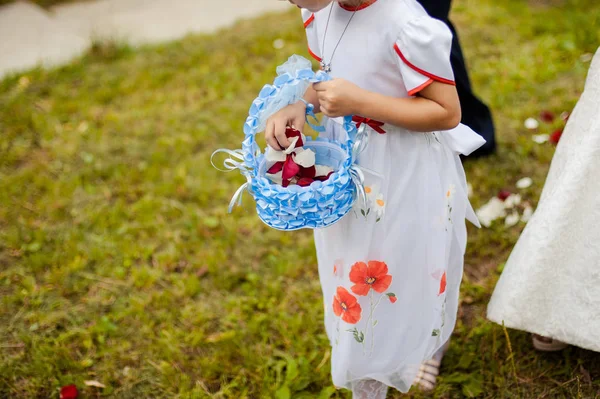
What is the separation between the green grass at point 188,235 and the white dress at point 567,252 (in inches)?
9.3

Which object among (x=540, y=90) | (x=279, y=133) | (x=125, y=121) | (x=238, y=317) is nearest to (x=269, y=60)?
(x=125, y=121)

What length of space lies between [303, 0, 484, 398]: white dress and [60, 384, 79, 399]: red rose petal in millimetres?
1060

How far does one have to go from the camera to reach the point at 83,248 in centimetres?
284

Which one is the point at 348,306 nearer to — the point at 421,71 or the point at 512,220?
the point at 421,71

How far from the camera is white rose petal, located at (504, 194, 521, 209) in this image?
2.68 meters

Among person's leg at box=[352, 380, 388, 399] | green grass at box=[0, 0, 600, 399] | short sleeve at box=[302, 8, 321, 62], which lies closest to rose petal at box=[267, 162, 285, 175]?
short sleeve at box=[302, 8, 321, 62]

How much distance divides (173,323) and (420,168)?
140 centimetres

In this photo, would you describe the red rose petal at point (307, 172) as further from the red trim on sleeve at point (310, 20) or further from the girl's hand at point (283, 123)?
the red trim on sleeve at point (310, 20)

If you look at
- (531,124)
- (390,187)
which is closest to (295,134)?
(390,187)

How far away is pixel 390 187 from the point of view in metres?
1.50

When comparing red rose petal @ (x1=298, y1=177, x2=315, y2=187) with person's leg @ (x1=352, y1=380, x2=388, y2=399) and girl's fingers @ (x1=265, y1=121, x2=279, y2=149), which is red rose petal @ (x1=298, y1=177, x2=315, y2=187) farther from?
person's leg @ (x1=352, y1=380, x2=388, y2=399)

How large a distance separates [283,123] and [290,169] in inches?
4.8

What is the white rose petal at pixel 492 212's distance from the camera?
8.73 ft

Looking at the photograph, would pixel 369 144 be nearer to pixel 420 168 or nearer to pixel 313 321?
pixel 420 168
